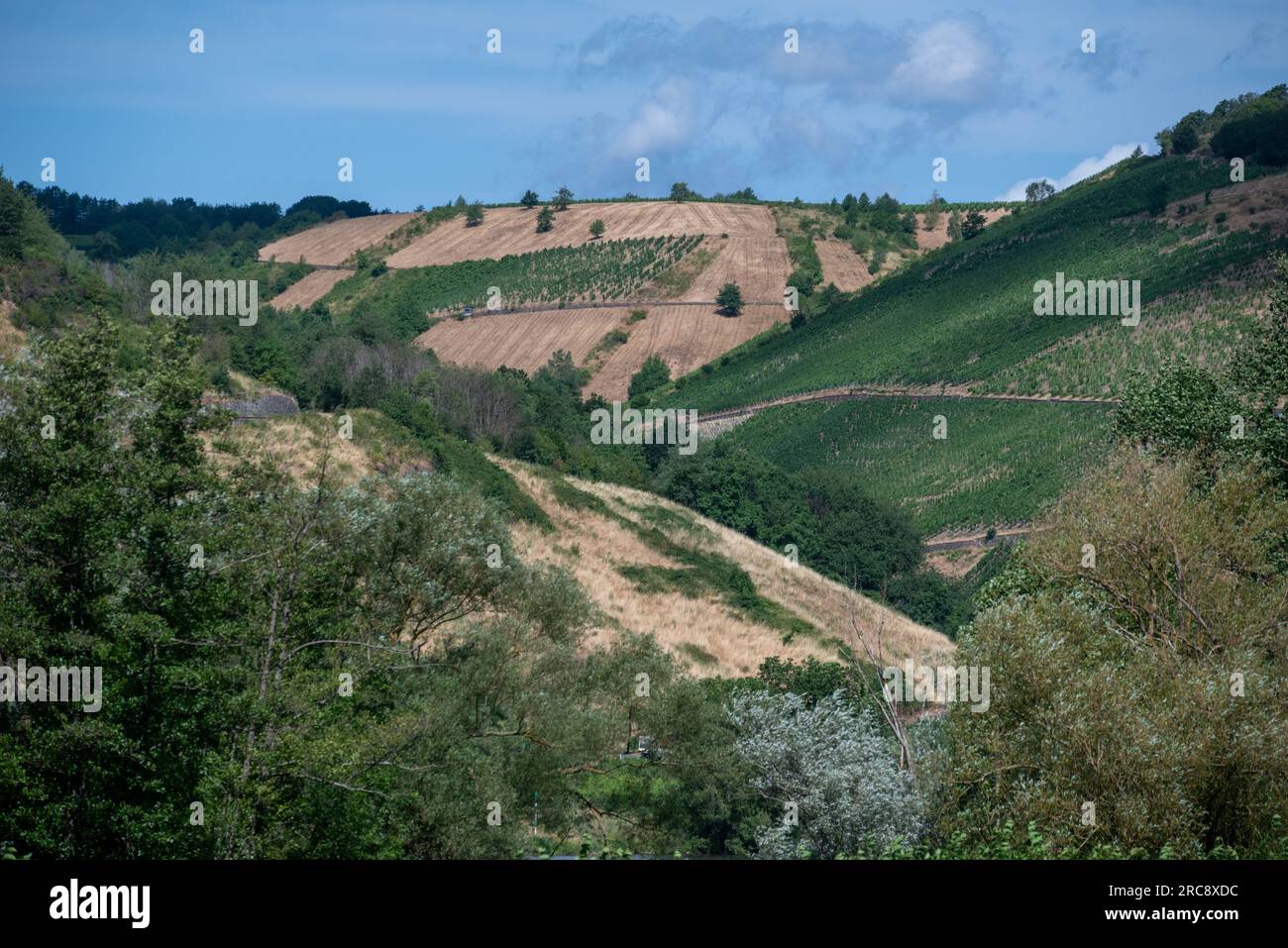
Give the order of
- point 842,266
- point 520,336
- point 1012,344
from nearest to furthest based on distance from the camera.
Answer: point 1012,344
point 520,336
point 842,266

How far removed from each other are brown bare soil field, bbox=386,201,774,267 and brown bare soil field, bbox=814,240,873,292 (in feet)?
28.1

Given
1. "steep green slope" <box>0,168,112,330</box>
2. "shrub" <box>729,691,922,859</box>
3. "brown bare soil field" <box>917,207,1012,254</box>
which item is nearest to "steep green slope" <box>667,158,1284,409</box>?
"brown bare soil field" <box>917,207,1012,254</box>

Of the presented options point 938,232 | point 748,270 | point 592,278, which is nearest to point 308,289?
point 592,278

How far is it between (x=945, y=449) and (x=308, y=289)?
10544cm

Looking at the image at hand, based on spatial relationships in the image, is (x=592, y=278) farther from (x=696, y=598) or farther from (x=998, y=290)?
(x=696, y=598)

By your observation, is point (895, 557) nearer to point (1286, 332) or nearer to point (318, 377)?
point (318, 377)

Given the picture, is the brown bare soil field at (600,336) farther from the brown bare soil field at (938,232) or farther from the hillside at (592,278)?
the brown bare soil field at (938,232)

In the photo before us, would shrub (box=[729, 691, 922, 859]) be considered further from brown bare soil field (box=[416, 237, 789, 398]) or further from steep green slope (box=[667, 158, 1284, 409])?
brown bare soil field (box=[416, 237, 789, 398])

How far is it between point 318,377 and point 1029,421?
52.7 meters

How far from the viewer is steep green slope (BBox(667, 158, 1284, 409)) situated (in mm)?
114562

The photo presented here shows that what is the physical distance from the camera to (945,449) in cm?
10225

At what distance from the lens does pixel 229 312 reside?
84.2 metres
